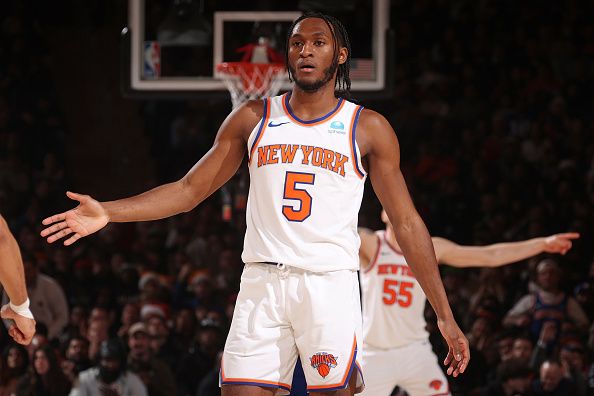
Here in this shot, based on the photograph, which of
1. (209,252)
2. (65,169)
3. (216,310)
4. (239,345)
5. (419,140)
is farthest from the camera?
(65,169)

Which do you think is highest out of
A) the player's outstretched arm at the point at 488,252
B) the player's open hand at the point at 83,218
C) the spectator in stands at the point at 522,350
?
the player's open hand at the point at 83,218

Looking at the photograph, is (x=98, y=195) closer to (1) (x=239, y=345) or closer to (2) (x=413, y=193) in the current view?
(2) (x=413, y=193)

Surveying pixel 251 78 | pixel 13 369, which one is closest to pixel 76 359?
pixel 13 369

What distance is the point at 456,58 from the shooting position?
41.6ft

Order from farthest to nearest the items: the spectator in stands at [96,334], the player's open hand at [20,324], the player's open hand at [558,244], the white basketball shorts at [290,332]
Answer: the spectator in stands at [96,334], the player's open hand at [558,244], the player's open hand at [20,324], the white basketball shorts at [290,332]

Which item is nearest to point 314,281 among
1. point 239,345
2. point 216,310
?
point 239,345

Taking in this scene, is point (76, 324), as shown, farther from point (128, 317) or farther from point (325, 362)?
point (325, 362)

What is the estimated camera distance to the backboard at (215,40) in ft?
26.0

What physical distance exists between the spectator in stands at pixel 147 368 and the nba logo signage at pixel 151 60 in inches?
76.6

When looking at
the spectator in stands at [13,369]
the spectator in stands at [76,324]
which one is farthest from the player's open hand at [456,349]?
the spectator in stands at [76,324]

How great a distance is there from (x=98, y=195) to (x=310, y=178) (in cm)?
929

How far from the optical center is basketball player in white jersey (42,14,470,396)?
4230 mm

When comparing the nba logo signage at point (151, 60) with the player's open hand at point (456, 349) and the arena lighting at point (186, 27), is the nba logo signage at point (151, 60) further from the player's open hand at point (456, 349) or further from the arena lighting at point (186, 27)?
the player's open hand at point (456, 349)

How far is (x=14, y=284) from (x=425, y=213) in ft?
22.6
